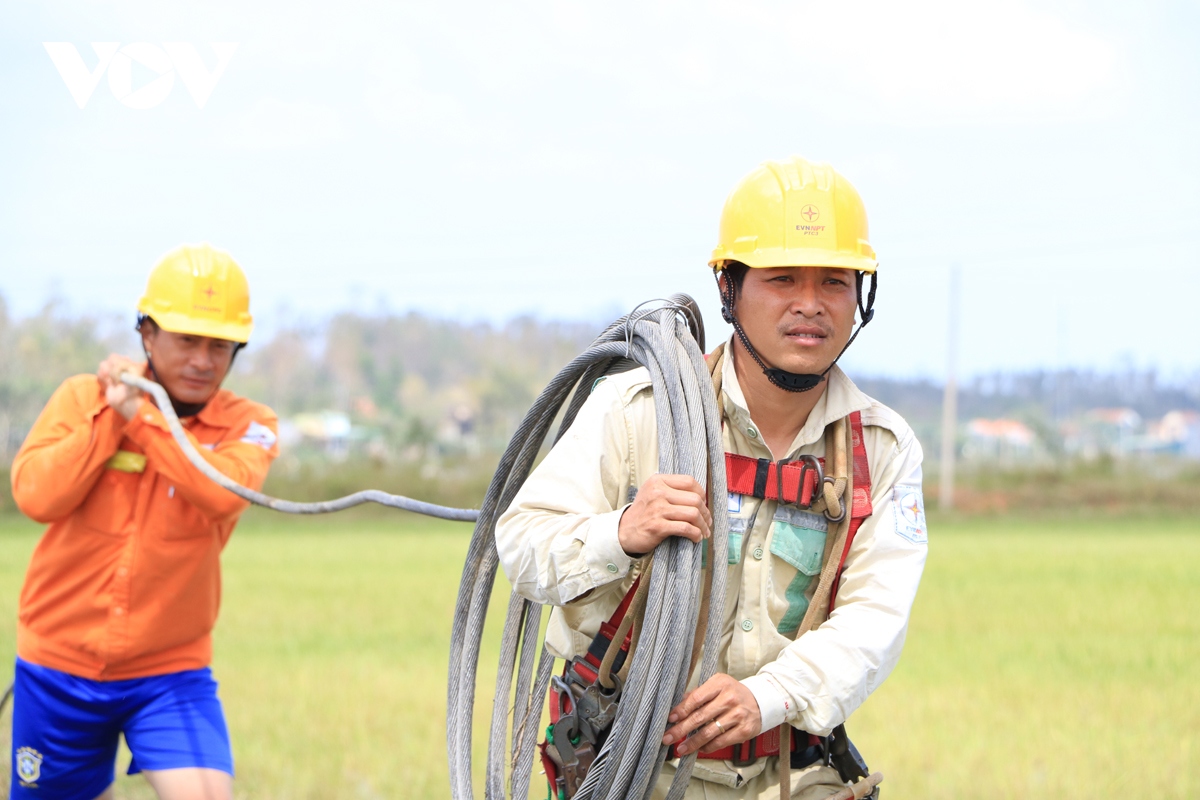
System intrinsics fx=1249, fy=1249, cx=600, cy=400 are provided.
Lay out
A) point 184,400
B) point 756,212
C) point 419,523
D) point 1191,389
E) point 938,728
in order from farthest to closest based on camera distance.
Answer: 1. point 1191,389
2. point 419,523
3. point 938,728
4. point 184,400
5. point 756,212

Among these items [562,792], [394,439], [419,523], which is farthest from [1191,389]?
[562,792]

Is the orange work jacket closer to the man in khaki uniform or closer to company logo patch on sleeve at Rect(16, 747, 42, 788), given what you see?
company logo patch on sleeve at Rect(16, 747, 42, 788)

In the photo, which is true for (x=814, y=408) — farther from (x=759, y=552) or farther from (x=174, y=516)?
(x=174, y=516)

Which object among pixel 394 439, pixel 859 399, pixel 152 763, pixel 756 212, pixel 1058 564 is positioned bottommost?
pixel 394 439

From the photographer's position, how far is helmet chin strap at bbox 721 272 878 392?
299cm

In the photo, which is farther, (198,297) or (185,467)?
(198,297)

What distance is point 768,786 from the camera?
3057 mm

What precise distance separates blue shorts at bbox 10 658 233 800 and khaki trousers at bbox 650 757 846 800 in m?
1.77

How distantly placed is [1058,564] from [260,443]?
1567 cm

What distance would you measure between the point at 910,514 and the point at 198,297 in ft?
9.08

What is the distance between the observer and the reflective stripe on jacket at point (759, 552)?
2.76 meters

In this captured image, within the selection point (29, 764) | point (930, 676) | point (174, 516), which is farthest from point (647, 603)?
point (930, 676)

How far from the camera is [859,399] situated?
309cm

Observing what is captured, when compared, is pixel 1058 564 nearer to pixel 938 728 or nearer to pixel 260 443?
pixel 938 728
